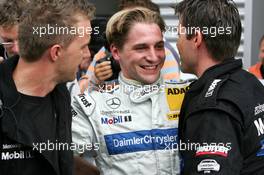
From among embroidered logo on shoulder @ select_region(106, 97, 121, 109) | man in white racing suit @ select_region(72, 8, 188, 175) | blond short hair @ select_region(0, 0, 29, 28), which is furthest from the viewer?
blond short hair @ select_region(0, 0, 29, 28)

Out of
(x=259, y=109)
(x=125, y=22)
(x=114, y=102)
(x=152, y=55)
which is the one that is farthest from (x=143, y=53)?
(x=259, y=109)

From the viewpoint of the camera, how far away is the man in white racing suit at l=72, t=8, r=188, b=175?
7.66ft

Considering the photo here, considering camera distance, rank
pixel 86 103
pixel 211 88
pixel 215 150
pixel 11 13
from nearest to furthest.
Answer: pixel 215 150
pixel 211 88
pixel 86 103
pixel 11 13

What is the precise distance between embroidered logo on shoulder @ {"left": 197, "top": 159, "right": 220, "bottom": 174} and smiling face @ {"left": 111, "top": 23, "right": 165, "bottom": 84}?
0.66 m

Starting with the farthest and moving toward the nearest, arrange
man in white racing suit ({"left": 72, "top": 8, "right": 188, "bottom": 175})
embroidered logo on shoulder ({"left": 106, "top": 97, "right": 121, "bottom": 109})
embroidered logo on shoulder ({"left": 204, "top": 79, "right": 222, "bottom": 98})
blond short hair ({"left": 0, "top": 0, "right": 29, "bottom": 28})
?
blond short hair ({"left": 0, "top": 0, "right": 29, "bottom": 28}) → embroidered logo on shoulder ({"left": 106, "top": 97, "right": 121, "bottom": 109}) → man in white racing suit ({"left": 72, "top": 8, "right": 188, "bottom": 175}) → embroidered logo on shoulder ({"left": 204, "top": 79, "right": 222, "bottom": 98})

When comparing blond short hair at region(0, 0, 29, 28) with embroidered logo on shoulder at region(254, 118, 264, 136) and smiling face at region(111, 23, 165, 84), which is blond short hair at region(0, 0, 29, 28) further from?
embroidered logo on shoulder at region(254, 118, 264, 136)

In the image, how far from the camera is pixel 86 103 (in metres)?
2.41

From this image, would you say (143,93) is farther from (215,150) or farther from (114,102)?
(215,150)

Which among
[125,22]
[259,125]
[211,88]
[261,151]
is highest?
[125,22]

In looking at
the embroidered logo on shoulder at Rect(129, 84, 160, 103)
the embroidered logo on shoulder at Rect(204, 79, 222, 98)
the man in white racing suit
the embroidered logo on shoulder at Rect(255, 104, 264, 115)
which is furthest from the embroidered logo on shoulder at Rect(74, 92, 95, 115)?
the embroidered logo on shoulder at Rect(255, 104, 264, 115)

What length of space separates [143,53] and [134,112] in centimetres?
31

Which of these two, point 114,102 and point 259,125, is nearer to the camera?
point 259,125

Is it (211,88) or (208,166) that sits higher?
(211,88)

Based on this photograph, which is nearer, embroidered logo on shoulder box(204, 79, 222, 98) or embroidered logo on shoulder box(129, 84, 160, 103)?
embroidered logo on shoulder box(204, 79, 222, 98)
